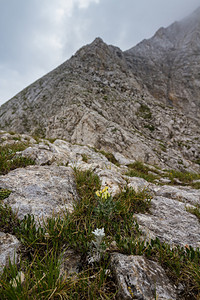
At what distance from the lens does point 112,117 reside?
23234 mm

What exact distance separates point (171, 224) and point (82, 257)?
7.05 feet

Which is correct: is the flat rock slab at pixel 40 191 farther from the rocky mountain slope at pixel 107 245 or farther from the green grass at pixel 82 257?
the green grass at pixel 82 257

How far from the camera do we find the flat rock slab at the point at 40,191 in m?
2.54

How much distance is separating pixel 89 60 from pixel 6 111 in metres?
24.2

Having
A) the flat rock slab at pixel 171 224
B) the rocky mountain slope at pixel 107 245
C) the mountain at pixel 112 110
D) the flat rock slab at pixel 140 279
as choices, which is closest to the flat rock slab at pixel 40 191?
the rocky mountain slope at pixel 107 245

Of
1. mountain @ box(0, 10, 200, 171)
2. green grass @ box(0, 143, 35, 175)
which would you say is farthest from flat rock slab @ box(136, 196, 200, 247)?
mountain @ box(0, 10, 200, 171)

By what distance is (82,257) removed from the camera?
1.89 metres

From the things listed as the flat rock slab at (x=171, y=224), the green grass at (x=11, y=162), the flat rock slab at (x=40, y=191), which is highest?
the green grass at (x=11, y=162)

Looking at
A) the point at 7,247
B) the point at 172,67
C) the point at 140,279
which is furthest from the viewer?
the point at 172,67

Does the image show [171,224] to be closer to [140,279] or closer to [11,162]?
[140,279]

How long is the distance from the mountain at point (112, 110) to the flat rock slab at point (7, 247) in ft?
39.3

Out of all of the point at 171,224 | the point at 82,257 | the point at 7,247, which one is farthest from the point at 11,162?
the point at 171,224

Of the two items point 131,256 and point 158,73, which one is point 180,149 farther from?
point 158,73

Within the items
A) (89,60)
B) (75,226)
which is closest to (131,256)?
(75,226)
